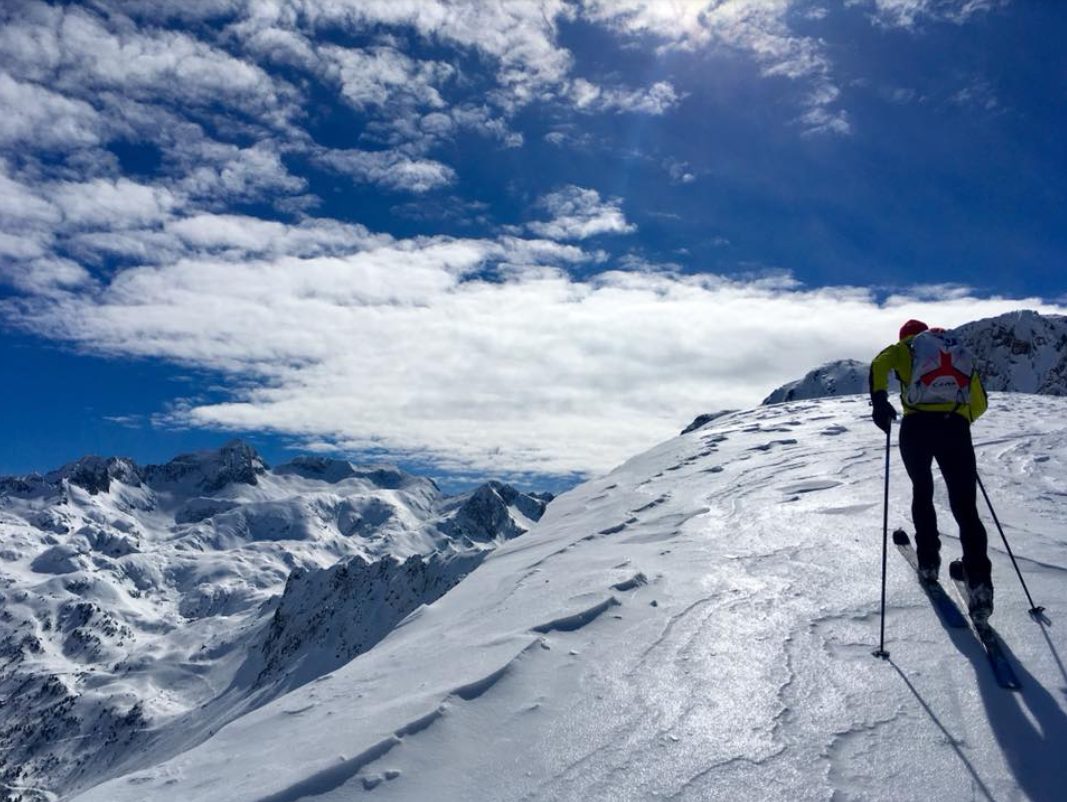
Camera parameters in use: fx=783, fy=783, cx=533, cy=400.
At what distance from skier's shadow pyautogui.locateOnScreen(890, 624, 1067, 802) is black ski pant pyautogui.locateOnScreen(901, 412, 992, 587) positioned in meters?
1.50

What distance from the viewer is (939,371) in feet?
24.5

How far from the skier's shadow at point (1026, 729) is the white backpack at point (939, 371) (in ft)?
8.70

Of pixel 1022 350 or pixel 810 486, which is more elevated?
pixel 1022 350

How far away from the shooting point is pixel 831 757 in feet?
14.6

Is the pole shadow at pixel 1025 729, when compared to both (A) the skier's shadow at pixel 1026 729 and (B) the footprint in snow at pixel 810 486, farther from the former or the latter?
(B) the footprint in snow at pixel 810 486

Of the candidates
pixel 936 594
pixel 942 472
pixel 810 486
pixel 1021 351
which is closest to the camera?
pixel 936 594

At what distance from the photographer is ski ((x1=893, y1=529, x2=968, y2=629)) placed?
6391 mm

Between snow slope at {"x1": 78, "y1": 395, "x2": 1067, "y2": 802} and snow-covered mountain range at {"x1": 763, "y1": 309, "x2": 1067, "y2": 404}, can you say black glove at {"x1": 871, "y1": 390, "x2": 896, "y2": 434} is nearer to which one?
snow slope at {"x1": 78, "y1": 395, "x2": 1067, "y2": 802}

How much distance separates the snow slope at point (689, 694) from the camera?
440 cm

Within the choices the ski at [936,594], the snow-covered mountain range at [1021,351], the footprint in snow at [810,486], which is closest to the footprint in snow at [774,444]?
the footprint in snow at [810,486]

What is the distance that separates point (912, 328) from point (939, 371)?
765 mm

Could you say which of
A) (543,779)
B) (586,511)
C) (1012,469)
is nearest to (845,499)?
(1012,469)

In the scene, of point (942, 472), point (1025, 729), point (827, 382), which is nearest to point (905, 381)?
point (942, 472)

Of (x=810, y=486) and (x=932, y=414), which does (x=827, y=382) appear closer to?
(x=810, y=486)
